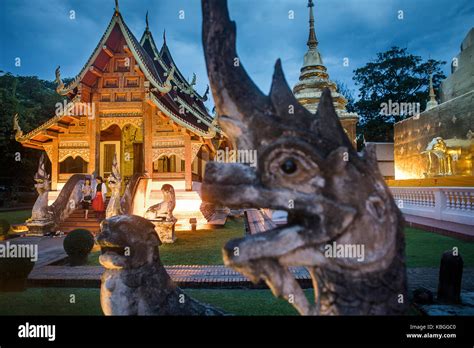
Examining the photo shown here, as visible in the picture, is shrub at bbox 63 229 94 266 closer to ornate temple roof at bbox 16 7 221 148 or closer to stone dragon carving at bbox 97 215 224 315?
stone dragon carving at bbox 97 215 224 315

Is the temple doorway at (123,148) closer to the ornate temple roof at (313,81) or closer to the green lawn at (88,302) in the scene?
the ornate temple roof at (313,81)

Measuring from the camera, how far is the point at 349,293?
1688 mm

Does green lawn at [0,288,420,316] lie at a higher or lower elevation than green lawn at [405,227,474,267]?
lower

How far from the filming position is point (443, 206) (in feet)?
29.1

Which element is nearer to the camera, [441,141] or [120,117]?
[120,117]

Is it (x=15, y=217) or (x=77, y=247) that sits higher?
(x=77, y=247)

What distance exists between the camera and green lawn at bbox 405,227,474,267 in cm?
548

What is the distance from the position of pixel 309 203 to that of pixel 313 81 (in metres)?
9.69

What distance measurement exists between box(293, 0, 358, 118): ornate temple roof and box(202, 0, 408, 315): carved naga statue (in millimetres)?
8016

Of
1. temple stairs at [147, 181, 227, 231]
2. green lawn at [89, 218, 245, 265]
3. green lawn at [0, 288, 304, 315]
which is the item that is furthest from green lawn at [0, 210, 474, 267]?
temple stairs at [147, 181, 227, 231]

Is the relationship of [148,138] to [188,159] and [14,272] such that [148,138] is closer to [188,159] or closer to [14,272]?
[188,159]

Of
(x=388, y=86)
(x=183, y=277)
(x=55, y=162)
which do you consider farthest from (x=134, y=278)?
(x=388, y=86)
